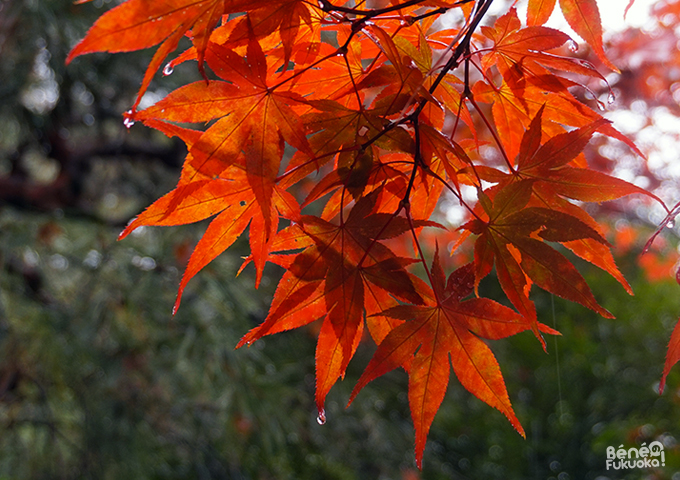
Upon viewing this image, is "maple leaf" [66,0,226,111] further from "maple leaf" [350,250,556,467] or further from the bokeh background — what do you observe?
the bokeh background

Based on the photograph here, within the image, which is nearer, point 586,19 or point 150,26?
point 150,26

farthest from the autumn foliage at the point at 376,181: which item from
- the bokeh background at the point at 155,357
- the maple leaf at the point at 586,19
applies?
the bokeh background at the point at 155,357

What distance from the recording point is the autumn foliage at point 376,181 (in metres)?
0.37

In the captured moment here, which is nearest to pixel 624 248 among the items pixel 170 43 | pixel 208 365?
pixel 208 365

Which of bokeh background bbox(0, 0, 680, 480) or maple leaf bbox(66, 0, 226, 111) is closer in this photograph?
A: maple leaf bbox(66, 0, 226, 111)

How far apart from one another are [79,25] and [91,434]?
1.35 meters

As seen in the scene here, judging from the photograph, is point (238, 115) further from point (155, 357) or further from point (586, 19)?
point (155, 357)

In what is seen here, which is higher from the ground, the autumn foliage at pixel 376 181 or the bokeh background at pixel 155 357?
the autumn foliage at pixel 376 181

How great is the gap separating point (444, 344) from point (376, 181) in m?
0.15

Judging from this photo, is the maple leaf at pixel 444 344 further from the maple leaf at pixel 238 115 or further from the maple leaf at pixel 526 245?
the maple leaf at pixel 238 115

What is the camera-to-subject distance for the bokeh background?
1652 mm

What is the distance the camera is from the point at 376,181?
43 cm

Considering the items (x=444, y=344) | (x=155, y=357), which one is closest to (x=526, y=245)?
(x=444, y=344)

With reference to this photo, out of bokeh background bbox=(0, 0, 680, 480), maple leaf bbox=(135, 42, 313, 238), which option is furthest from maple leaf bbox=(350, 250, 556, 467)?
bokeh background bbox=(0, 0, 680, 480)
